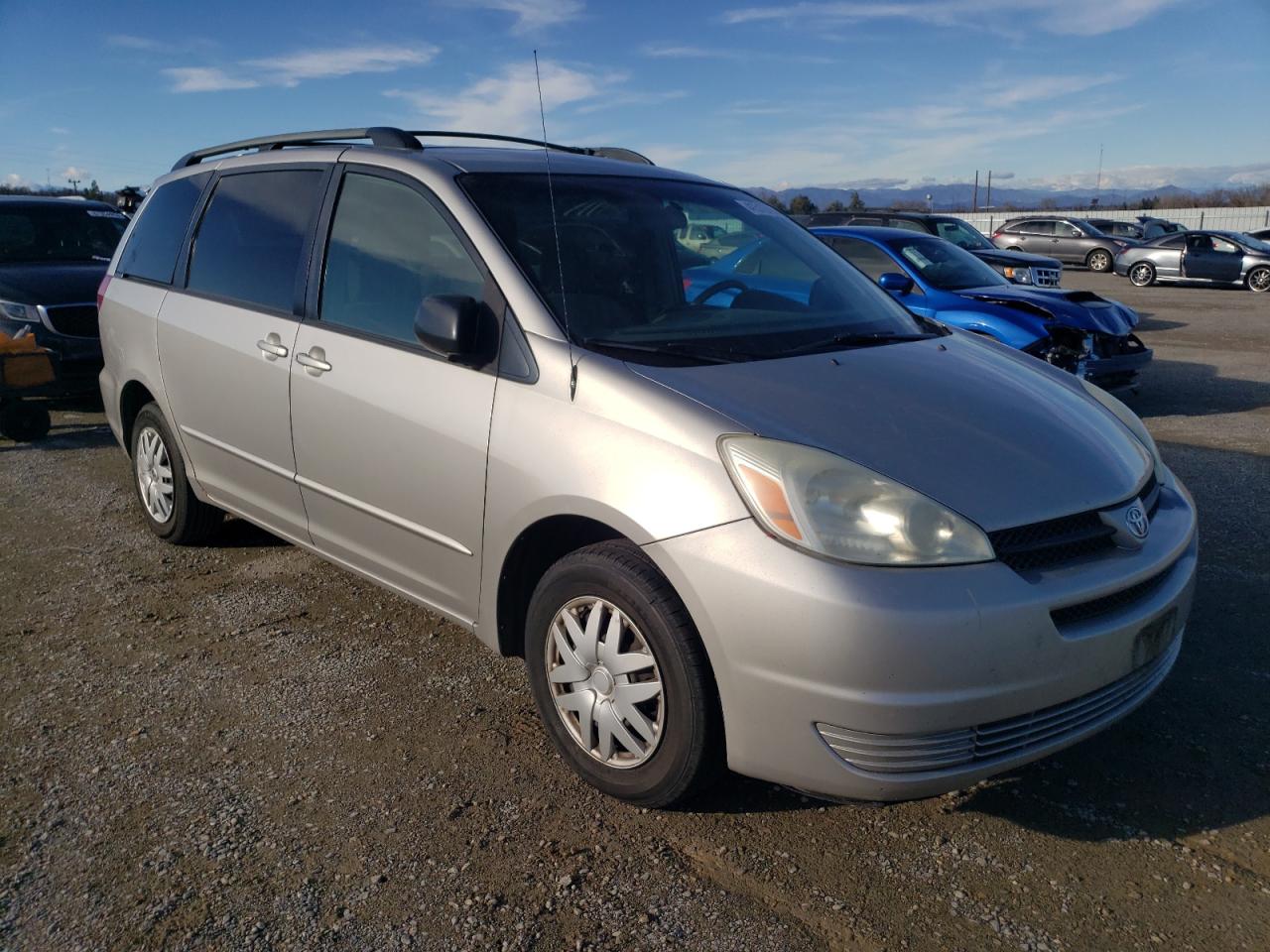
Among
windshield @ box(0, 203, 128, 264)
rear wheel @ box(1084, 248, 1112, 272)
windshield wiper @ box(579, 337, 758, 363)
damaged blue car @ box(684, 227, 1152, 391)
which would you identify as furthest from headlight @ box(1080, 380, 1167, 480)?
rear wheel @ box(1084, 248, 1112, 272)

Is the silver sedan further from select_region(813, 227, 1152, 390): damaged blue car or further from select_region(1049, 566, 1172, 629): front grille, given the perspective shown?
select_region(1049, 566, 1172, 629): front grille

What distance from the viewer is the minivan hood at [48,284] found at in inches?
339

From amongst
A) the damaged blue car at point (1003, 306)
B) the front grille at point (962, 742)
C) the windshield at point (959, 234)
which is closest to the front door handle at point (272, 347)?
the front grille at point (962, 742)

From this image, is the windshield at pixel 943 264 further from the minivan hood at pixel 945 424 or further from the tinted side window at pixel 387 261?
the tinted side window at pixel 387 261

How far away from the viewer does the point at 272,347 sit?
3.94 metres

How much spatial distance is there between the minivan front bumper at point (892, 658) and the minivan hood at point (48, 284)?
7.95 m

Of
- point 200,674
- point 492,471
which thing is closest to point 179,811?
point 200,674

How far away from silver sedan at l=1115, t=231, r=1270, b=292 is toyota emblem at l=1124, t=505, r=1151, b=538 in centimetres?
2327

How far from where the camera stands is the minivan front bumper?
2.37 metres

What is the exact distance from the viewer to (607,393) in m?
2.84

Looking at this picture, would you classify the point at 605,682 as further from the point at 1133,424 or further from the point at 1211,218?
the point at 1211,218

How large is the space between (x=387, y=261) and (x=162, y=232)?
80.7 inches

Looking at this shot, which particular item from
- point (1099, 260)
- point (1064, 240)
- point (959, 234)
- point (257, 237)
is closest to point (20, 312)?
point (257, 237)

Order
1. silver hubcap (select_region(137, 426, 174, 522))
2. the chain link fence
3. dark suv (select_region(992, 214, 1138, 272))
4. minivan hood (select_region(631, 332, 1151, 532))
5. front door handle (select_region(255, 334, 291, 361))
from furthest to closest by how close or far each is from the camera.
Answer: the chain link fence, dark suv (select_region(992, 214, 1138, 272)), silver hubcap (select_region(137, 426, 174, 522)), front door handle (select_region(255, 334, 291, 361)), minivan hood (select_region(631, 332, 1151, 532))
